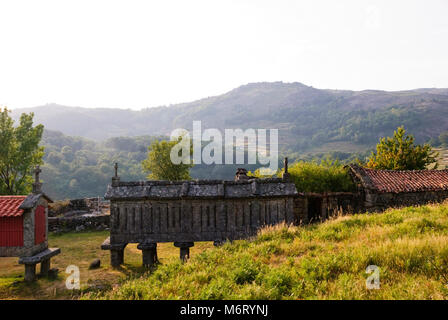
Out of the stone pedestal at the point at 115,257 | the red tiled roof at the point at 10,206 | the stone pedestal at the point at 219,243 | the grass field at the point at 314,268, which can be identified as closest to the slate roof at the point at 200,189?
the stone pedestal at the point at 219,243

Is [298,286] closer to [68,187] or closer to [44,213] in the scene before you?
[44,213]

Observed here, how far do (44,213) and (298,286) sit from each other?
11720mm

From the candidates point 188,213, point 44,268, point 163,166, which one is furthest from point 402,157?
point 44,268

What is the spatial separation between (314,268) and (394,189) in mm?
12711

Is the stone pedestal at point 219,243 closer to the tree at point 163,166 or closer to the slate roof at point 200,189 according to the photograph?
the slate roof at point 200,189

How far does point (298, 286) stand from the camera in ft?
19.3

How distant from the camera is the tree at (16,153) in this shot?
22.5 meters

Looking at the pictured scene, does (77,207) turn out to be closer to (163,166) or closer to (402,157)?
(163,166)

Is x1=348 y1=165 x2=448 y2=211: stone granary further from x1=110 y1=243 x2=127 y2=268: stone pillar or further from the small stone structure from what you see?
x1=110 y1=243 x2=127 y2=268: stone pillar

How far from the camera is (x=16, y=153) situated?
75.1ft

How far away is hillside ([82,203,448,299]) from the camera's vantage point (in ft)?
18.2

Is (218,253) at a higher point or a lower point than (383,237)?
lower

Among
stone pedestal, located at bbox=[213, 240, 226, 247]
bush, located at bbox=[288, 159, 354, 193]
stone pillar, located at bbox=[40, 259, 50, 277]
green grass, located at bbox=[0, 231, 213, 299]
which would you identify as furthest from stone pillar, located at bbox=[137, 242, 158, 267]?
bush, located at bbox=[288, 159, 354, 193]
